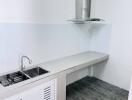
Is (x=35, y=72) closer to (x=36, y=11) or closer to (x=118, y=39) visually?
(x=36, y=11)

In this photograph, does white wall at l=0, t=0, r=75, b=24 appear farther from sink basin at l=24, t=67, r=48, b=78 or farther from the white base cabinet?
the white base cabinet

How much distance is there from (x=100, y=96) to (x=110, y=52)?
3.45ft

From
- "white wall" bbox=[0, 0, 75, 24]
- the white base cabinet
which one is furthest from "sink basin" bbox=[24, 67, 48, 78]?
"white wall" bbox=[0, 0, 75, 24]

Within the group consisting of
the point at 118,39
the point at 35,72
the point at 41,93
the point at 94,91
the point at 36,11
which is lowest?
the point at 94,91

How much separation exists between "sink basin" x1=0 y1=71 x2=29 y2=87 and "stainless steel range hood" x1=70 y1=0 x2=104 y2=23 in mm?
1555

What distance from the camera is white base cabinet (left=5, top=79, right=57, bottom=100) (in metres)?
1.67

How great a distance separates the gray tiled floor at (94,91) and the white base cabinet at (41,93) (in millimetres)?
742

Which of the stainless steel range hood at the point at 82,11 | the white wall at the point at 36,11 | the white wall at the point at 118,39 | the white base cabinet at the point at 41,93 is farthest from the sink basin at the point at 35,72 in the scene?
the white wall at the point at 118,39

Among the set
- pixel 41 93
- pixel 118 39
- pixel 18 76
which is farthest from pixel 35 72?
pixel 118 39

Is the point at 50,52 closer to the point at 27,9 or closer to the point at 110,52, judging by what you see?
the point at 27,9

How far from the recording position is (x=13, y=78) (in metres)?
1.99

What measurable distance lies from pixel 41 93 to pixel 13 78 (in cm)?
52

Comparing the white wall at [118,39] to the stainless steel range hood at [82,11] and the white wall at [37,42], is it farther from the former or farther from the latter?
the white wall at [37,42]

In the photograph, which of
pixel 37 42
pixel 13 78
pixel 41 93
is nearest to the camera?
pixel 41 93
